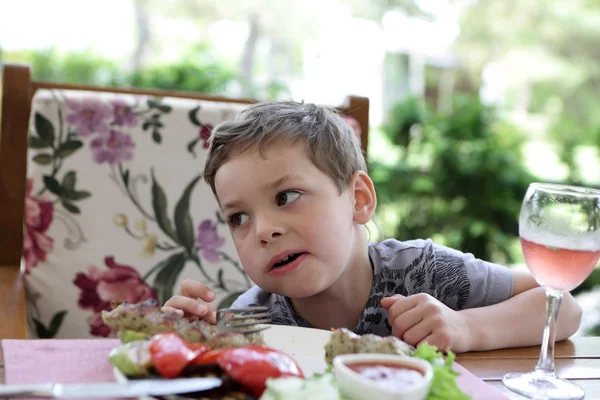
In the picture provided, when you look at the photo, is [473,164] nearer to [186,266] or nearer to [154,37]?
[186,266]

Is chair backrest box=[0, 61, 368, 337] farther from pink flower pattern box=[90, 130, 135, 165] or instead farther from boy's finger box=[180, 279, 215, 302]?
boy's finger box=[180, 279, 215, 302]

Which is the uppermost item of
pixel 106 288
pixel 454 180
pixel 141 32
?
pixel 141 32

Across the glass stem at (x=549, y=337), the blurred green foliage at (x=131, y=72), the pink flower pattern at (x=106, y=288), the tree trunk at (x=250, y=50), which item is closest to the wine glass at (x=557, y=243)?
the glass stem at (x=549, y=337)

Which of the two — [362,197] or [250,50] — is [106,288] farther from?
[250,50]

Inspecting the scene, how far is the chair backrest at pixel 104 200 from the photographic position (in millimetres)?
1746

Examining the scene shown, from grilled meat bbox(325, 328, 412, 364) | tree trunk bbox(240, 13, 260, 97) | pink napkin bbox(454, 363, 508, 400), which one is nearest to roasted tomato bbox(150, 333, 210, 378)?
grilled meat bbox(325, 328, 412, 364)

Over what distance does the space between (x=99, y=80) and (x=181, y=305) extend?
4.66m

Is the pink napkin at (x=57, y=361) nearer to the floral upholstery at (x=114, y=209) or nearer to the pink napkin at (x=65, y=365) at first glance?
the pink napkin at (x=65, y=365)

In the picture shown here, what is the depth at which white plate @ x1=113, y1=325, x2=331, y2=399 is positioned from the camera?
2.96 feet

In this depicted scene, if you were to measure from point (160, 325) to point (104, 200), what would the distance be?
3.27 feet

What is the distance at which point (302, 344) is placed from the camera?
972 mm

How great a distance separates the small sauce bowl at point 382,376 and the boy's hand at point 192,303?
0.30m

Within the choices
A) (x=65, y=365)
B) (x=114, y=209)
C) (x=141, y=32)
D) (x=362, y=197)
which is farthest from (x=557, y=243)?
(x=141, y=32)

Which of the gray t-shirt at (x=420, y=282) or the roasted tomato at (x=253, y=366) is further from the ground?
the roasted tomato at (x=253, y=366)
